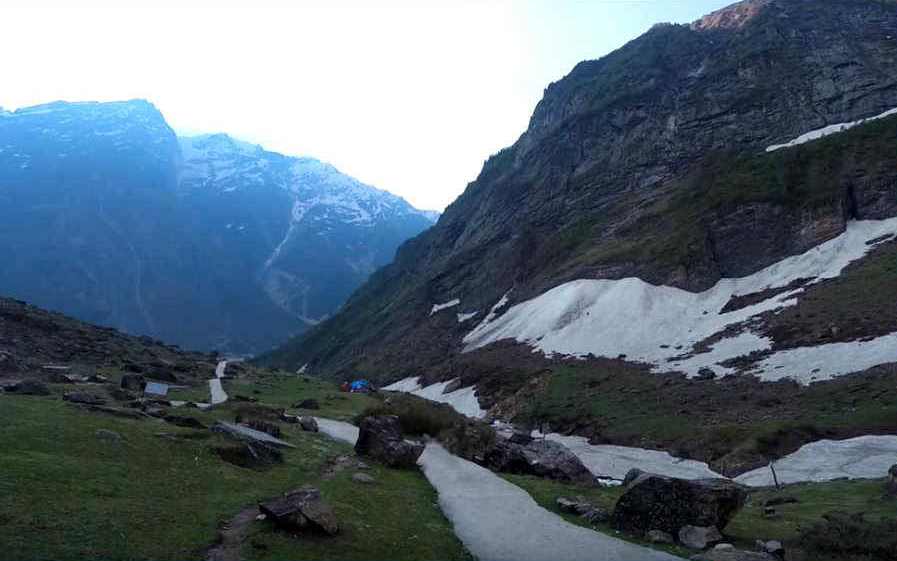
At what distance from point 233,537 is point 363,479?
1049 centimetres

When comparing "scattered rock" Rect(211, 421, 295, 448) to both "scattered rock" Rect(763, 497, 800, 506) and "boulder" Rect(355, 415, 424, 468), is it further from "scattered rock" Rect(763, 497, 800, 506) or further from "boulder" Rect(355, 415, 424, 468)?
"scattered rock" Rect(763, 497, 800, 506)

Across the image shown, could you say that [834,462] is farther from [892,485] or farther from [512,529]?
[512,529]

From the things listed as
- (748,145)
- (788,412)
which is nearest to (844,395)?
(788,412)

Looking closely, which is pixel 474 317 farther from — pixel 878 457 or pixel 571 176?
pixel 878 457

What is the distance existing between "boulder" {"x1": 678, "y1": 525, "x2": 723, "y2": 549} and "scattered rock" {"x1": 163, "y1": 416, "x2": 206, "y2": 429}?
22347 millimetres

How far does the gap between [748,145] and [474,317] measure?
221 ft

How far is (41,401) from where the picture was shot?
1253 inches

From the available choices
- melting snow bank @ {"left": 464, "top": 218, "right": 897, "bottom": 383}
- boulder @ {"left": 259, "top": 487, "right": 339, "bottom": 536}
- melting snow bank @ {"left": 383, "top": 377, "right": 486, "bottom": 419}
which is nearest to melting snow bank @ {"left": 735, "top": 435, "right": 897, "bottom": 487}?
melting snow bank @ {"left": 464, "top": 218, "right": 897, "bottom": 383}

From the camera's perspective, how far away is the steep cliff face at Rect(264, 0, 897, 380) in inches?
3317

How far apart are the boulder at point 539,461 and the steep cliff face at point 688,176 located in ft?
176

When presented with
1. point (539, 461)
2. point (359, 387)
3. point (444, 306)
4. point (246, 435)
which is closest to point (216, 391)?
point (359, 387)

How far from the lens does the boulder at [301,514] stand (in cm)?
1750

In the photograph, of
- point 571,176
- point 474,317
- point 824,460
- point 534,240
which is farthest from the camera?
point 571,176

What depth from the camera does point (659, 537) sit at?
19609 millimetres
